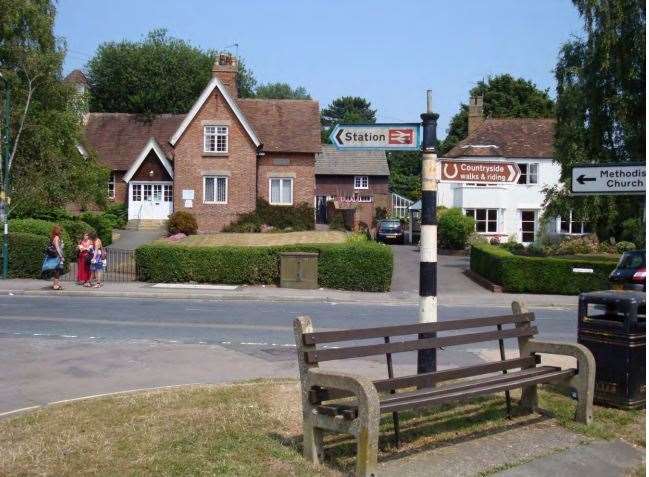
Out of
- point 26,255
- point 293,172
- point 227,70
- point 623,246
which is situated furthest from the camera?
point 227,70

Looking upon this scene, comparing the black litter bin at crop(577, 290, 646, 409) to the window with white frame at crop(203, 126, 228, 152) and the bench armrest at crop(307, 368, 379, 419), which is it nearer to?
the bench armrest at crop(307, 368, 379, 419)

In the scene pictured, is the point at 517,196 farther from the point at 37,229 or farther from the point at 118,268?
the point at 37,229

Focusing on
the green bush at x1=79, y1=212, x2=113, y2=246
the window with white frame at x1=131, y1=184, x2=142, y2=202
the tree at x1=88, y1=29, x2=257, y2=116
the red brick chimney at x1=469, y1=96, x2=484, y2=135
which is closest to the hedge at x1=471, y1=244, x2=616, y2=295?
the green bush at x1=79, y1=212, x2=113, y2=246

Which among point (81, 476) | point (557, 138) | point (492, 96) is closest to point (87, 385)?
point (81, 476)

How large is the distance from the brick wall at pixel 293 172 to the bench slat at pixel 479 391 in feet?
117

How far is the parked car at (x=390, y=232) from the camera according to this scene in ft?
164

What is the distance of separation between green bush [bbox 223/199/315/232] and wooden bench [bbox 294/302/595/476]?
34707 millimetres

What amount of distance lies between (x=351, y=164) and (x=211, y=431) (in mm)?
59813

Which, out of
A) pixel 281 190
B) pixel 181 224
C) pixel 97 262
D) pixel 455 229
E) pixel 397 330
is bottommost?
pixel 97 262

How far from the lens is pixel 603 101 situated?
30875 millimetres

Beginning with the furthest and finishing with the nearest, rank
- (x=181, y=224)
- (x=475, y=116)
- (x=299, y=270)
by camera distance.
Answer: (x=475, y=116) → (x=181, y=224) → (x=299, y=270)

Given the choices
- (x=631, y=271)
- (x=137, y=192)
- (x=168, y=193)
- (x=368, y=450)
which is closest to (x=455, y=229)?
(x=168, y=193)

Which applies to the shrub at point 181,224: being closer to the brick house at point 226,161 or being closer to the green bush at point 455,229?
the brick house at point 226,161

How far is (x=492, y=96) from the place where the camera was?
252 feet
